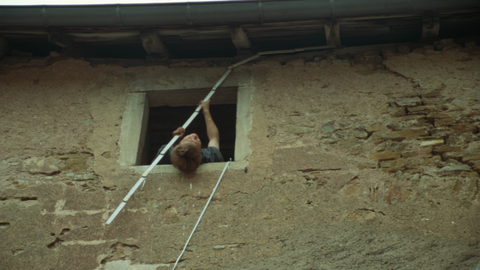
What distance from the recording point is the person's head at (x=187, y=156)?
11.0 ft

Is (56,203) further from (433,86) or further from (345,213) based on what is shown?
(433,86)

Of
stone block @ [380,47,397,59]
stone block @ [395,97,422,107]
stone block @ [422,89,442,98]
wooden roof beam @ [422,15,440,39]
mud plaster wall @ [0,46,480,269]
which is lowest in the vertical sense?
mud plaster wall @ [0,46,480,269]

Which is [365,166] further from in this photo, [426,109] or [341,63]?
[341,63]

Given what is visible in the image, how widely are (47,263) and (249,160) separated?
156cm

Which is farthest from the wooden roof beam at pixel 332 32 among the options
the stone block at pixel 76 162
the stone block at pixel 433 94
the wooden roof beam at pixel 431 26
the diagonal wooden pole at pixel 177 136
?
the stone block at pixel 76 162

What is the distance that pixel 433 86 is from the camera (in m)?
3.73

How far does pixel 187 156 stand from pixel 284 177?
724 millimetres

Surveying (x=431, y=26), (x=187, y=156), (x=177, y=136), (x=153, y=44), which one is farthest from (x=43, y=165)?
(x=431, y=26)

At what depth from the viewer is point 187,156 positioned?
133 inches

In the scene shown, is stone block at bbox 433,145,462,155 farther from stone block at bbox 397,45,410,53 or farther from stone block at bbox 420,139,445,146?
stone block at bbox 397,45,410,53

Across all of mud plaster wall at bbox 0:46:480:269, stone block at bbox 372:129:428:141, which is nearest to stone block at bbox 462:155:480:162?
mud plaster wall at bbox 0:46:480:269

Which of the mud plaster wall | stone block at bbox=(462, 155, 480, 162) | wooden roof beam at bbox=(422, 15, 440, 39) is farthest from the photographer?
wooden roof beam at bbox=(422, 15, 440, 39)

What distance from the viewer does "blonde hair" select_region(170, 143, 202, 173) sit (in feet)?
11.0

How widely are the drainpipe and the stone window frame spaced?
612 mm
